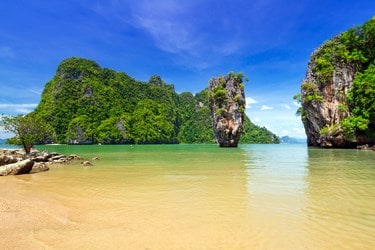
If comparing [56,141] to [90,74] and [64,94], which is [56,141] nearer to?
[64,94]

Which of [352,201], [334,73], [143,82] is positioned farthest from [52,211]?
[143,82]

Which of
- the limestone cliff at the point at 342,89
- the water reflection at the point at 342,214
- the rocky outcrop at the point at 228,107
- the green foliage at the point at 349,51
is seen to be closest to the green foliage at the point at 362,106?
the limestone cliff at the point at 342,89

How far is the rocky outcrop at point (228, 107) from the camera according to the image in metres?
62.5

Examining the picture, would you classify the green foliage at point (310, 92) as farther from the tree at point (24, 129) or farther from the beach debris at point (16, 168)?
the beach debris at point (16, 168)

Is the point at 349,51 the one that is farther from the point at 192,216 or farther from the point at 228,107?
the point at 192,216

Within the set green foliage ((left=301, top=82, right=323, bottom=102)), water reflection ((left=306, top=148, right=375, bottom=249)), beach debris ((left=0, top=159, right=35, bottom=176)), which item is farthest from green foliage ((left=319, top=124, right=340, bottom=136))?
beach debris ((left=0, top=159, right=35, bottom=176))

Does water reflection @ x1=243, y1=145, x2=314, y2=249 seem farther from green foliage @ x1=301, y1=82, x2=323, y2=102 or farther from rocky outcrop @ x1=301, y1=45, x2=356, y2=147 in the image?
green foliage @ x1=301, y1=82, x2=323, y2=102

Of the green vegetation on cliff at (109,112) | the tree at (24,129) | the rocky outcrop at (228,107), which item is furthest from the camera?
the green vegetation on cliff at (109,112)

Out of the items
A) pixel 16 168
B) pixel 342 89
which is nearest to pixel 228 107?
pixel 342 89

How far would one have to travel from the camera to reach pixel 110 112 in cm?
13438

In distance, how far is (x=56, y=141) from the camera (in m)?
119

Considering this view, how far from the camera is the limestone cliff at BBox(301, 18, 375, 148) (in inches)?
1647

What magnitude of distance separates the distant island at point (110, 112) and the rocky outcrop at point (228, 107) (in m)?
66.9

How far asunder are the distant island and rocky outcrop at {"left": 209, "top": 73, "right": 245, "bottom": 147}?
220 ft
